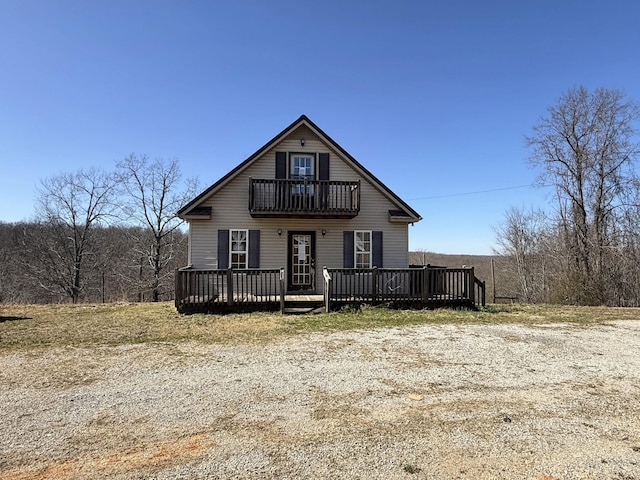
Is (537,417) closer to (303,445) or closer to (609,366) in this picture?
(303,445)

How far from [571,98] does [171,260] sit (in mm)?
29366

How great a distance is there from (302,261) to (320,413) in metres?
10.4

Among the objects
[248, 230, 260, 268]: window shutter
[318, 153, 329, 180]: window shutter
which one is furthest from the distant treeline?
[318, 153, 329, 180]: window shutter

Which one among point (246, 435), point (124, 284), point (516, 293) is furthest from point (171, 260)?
point (516, 293)

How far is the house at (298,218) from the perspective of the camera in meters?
13.5

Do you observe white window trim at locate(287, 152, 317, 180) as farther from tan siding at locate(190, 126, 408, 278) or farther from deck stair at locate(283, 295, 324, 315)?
deck stair at locate(283, 295, 324, 315)

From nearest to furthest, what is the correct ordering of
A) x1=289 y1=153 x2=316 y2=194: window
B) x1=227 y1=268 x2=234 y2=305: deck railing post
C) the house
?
1. x1=227 y1=268 x2=234 y2=305: deck railing post
2. the house
3. x1=289 y1=153 x2=316 y2=194: window

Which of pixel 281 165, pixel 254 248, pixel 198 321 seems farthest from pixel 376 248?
pixel 198 321

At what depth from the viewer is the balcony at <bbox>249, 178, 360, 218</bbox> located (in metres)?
13.3

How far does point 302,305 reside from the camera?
475 inches

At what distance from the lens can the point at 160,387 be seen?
16.7 ft

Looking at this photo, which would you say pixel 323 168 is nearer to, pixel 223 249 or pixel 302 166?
pixel 302 166

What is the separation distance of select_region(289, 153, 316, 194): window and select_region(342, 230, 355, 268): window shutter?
271cm

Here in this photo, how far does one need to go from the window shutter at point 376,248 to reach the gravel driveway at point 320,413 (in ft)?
23.9
